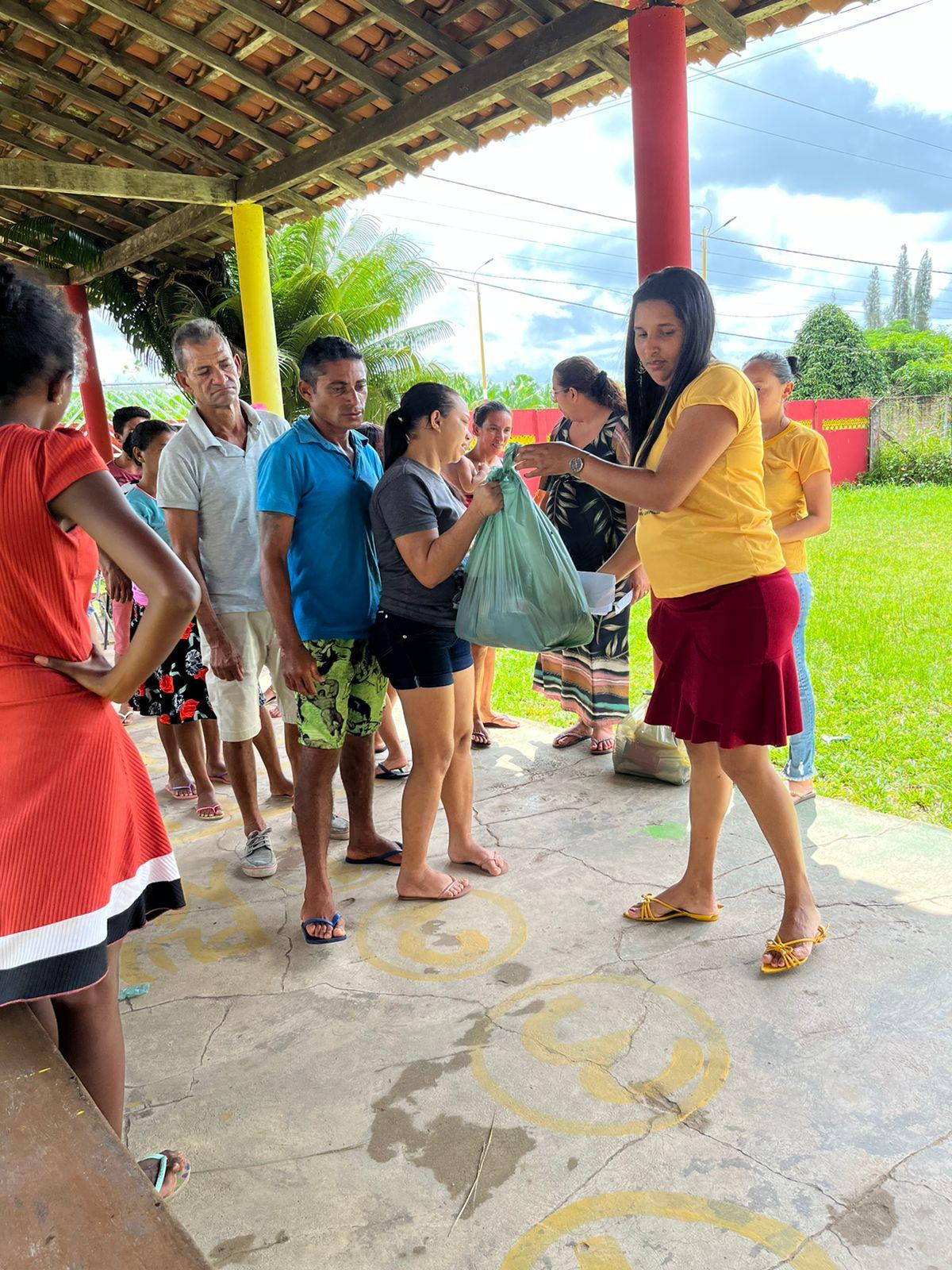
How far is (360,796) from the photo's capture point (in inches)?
120

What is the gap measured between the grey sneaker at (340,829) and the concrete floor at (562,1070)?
0.36 m

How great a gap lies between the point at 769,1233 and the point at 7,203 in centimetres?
919

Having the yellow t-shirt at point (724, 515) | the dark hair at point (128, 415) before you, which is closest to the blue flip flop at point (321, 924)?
the yellow t-shirt at point (724, 515)

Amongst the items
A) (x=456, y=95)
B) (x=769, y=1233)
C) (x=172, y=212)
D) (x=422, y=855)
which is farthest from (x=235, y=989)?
(x=172, y=212)

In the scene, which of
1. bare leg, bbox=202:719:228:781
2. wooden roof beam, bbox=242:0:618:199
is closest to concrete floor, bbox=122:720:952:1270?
bare leg, bbox=202:719:228:781

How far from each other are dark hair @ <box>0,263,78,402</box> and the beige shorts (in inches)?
70.0

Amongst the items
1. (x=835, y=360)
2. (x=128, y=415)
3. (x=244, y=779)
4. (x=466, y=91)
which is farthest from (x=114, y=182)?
(x=835, y=360)

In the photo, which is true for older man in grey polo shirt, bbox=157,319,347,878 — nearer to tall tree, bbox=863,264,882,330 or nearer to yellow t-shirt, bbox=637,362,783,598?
yellow t-shirt, bbox=637,362,783,598

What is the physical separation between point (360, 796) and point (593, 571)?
1335 millimetres

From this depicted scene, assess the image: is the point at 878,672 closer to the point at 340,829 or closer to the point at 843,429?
the point at 340,829

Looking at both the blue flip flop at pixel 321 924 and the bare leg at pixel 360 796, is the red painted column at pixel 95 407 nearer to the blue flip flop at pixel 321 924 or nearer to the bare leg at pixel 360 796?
the bare leg at pixel 360 796

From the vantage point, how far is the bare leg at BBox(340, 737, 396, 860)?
2967 mm

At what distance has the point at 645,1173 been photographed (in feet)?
5.34

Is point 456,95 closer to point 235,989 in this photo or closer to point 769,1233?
point 235,989
